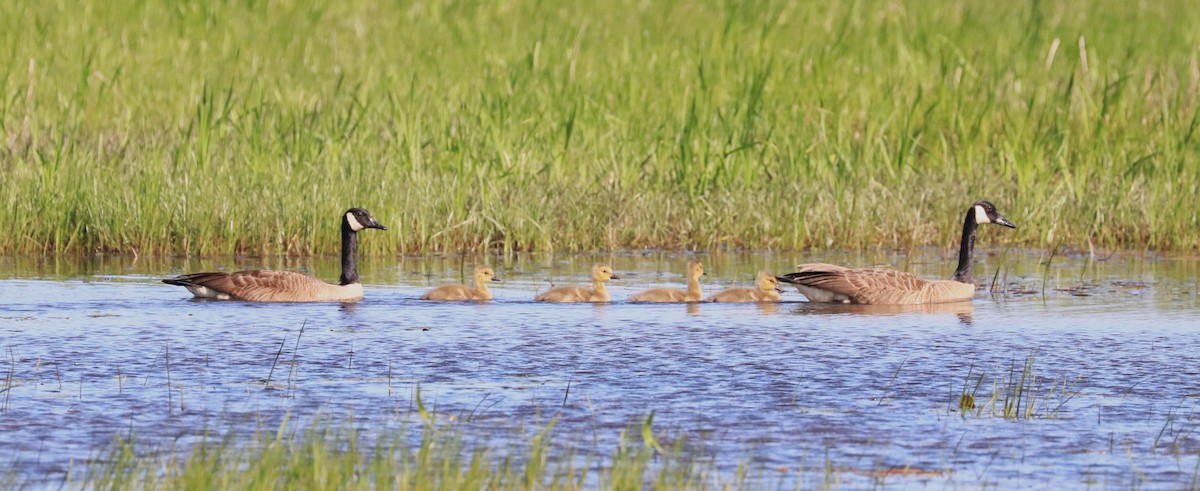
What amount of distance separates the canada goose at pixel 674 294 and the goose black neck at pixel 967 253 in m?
1.97

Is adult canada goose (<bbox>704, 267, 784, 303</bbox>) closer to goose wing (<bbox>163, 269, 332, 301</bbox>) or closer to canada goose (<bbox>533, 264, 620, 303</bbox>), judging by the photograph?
canada goose (<bbox>533, 264, 620, 303</bbox>)

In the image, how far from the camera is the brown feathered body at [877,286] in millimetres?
12773

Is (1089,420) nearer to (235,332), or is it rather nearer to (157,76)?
(235,332)

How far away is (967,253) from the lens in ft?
44.9

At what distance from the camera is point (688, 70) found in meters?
20.7

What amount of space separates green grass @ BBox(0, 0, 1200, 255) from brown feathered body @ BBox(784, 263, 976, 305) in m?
3.19

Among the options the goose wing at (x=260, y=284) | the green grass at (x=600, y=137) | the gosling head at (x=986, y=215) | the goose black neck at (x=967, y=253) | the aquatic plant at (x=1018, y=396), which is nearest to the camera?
the aquatic plant at (x=1018, y=396)

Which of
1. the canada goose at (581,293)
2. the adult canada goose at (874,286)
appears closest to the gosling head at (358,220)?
the canada goose at (581,293)

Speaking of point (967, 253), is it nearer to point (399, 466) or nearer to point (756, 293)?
point (756, 293)

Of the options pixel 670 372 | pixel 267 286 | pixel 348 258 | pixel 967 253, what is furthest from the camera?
pixel 967 253

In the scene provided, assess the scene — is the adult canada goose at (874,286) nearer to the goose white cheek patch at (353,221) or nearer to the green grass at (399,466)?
the goose white cheek patch at (353,221)

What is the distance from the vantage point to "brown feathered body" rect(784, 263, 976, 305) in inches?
503

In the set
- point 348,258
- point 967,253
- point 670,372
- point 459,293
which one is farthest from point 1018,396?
point 348,258

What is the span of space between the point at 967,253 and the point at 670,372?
499 cm
